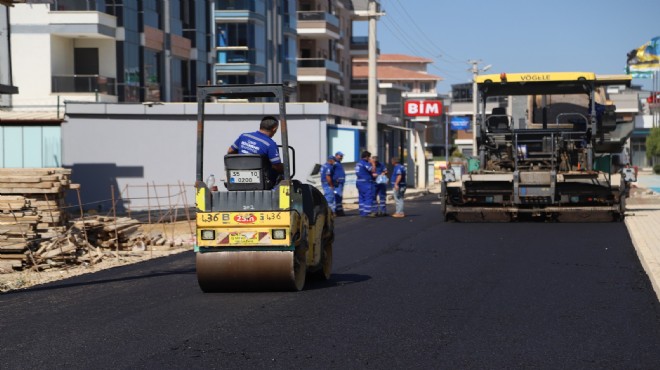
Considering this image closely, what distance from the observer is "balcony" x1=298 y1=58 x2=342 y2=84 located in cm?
7100

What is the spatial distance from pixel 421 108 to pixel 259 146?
2205 inches

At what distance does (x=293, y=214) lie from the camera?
1105 cm

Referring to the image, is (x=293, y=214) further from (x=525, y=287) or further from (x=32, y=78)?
(x=32, y=78)

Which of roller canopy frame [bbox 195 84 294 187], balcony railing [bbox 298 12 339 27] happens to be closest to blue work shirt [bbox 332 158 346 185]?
roller canopy frame [bbox 195 84 294 187]

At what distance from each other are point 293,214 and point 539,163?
43.2ft

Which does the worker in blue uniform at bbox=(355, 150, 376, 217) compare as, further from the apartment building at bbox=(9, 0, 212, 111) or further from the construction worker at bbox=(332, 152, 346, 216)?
the apartment building at bbox=(9, 0, 212, 111)

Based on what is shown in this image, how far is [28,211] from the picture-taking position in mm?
16891

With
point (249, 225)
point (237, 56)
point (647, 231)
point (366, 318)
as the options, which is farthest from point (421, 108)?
point (366, 318)

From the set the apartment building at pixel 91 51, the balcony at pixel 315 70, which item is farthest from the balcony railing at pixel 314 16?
the apartment building at pixel 91 51

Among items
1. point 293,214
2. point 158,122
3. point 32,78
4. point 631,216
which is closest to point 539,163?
point 631,216

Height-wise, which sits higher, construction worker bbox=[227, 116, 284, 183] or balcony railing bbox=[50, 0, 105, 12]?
balcony railing bbox=[50, 0, 105, 12]

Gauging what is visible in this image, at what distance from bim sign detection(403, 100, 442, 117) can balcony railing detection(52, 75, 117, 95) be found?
1092 inches

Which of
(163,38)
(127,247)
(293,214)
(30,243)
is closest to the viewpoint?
(293,214)

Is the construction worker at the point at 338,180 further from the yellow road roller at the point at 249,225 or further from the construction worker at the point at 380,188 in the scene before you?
the yellow road roller at the point at 249,225
